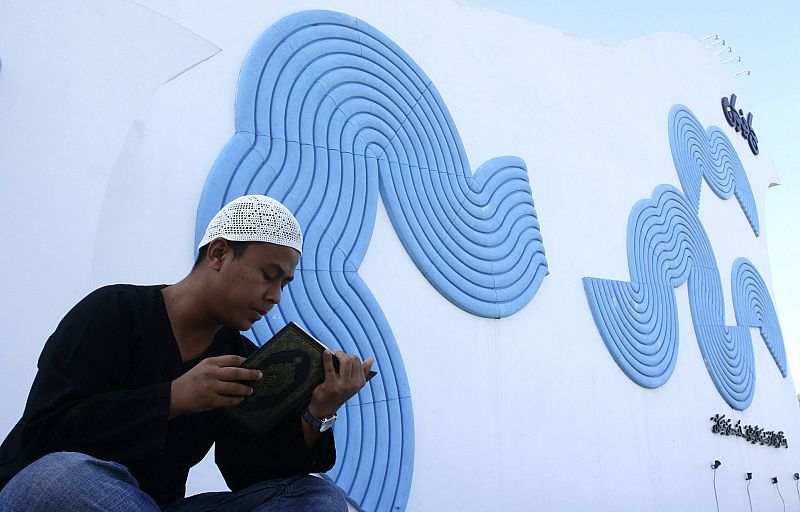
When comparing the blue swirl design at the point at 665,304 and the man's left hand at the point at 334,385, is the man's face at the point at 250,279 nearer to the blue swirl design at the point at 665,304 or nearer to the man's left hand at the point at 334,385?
the man's left hand at the point at 334,385

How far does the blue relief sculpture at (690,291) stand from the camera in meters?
4.42

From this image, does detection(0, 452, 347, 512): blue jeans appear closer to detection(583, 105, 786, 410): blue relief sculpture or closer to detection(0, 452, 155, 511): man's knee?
detection(0, 452, 155, 511): man's knee

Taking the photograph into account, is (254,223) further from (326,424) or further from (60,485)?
(60,485)

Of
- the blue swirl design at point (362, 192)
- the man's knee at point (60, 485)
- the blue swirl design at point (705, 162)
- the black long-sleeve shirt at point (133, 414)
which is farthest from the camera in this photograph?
the blue swirl design at point (705, 162)

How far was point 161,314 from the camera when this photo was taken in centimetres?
118

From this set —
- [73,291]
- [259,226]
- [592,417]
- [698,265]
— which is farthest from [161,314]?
[698,265]

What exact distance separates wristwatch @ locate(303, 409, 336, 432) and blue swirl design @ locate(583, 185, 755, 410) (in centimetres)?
322

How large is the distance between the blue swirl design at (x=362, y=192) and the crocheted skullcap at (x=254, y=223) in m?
1.42

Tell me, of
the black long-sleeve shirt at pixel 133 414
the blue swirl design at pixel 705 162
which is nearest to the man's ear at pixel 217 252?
the black long-sleeve shirt at pixel 133 414

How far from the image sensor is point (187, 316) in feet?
3.93

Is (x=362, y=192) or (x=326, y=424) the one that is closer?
(x=326, y=424)

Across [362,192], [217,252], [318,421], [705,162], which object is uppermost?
[705,162]

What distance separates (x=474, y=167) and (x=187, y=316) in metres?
2.79

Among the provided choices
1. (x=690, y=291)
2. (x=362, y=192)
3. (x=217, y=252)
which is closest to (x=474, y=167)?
(x=362, y=192)
